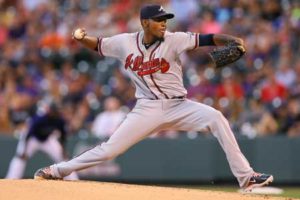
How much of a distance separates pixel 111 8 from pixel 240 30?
315cm

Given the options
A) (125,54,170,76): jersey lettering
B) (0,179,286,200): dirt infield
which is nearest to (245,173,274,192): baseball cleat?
(0,179,286,200): dirt infield

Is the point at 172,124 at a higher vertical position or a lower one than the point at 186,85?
higher

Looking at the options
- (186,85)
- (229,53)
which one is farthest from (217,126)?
(186,85)

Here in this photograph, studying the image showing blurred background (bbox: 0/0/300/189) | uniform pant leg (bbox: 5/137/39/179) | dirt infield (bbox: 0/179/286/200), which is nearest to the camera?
dirt infield (bbox: 0/179/286/200)

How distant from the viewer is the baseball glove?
26.5ft

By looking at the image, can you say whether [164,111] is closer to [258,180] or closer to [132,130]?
[132,130]

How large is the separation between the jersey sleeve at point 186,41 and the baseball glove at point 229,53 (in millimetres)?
235

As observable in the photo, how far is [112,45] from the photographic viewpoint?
8.66 m

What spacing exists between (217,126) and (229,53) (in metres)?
0.72

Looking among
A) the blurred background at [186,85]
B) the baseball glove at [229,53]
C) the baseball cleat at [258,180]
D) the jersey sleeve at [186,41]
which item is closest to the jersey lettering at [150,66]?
the jersey sleeve at [186,41]

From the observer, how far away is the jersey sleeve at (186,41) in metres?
8.31

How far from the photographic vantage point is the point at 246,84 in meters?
15.1

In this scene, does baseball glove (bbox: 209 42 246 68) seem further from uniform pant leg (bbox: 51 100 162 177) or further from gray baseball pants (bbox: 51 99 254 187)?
uniform pant leg (bbox: 51 100 162 177)

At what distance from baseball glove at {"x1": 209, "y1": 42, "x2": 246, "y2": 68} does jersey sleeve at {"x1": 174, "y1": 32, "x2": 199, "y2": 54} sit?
235 mm
